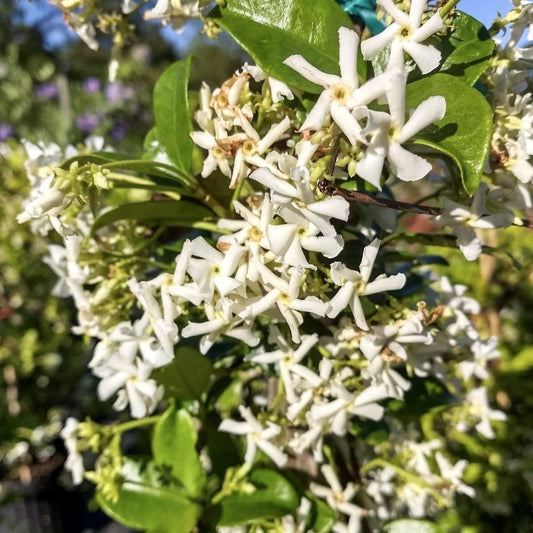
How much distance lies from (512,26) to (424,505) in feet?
1.94

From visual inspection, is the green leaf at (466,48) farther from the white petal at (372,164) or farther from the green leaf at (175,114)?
the green leaf at (175,114)

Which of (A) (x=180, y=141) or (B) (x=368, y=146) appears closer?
(B) (x=368, y=146)

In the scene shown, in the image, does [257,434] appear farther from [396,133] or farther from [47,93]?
[47,93]

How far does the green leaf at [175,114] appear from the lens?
1.84 ft

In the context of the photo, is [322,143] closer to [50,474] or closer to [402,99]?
[402,99]

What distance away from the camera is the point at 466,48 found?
0.45 m

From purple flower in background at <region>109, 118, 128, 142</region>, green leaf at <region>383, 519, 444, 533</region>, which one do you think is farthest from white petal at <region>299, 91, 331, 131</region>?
purple flower in background at <region>109, 118, 128, 142</region>

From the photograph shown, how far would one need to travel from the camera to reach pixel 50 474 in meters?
1.89

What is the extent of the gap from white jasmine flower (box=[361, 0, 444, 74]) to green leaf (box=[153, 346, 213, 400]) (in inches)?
14.2

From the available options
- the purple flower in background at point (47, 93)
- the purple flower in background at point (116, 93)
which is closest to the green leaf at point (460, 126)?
the purple flower in background at point (116, 93)

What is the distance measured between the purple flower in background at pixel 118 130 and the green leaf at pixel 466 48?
4.62 metres

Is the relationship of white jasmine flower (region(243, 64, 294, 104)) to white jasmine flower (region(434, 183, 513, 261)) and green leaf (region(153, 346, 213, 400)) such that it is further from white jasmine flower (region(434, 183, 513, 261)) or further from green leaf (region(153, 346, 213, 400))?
green leaf (region(153, 346, 213, 400))

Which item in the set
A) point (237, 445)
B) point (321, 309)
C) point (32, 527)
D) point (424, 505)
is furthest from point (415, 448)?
point (32, 527)

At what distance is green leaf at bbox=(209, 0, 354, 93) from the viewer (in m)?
0.44
